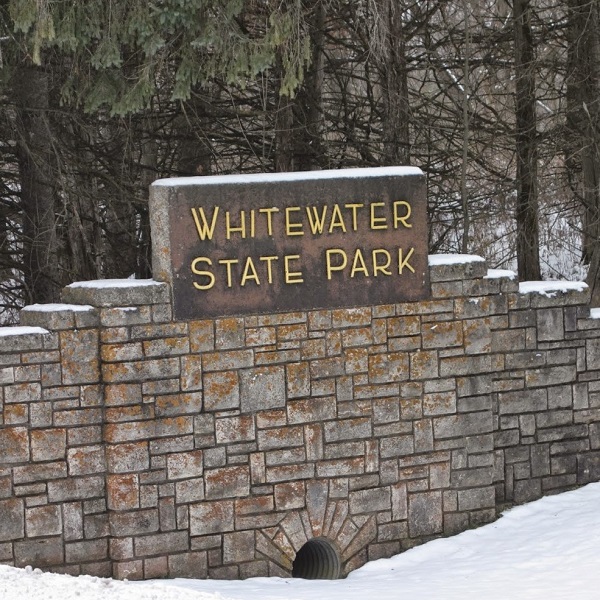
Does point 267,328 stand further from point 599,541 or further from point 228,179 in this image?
point 599,541

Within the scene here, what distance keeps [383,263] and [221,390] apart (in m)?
1.47

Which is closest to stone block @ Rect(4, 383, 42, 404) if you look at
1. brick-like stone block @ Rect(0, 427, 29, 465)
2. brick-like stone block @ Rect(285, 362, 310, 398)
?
brick-like stone block @ Rect(0, 427, 29, 465)

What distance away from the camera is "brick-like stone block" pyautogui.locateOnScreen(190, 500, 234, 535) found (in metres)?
7.98

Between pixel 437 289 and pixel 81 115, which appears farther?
pixel 81 115

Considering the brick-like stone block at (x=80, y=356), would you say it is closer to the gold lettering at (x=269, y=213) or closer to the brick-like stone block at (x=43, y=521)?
the brick-like stone block at (x=43, y=521)

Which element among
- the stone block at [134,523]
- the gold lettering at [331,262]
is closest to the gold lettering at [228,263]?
the gold lettering at [331,262]

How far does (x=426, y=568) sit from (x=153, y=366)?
2.33 metres

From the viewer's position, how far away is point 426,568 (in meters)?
8.26

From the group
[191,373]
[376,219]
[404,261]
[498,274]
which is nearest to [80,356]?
[191,373]

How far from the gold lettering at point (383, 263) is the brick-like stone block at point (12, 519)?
285 centimetres

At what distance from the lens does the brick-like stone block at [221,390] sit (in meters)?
7.97

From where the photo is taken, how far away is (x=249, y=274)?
8.05m

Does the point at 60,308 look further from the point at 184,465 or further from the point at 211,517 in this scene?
the point at 211,517

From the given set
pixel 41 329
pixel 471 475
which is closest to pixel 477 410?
pixel 471 475
